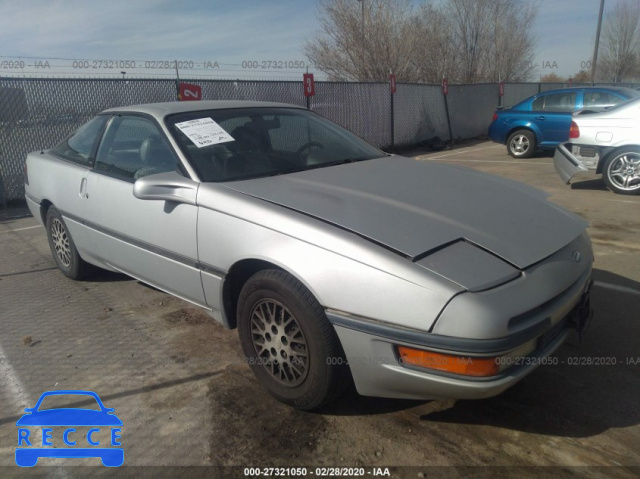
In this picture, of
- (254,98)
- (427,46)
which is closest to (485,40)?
(427,46)

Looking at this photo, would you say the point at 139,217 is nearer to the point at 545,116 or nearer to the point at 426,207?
the point at 426,207

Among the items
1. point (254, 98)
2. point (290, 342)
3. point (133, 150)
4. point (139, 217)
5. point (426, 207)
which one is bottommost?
point (290, 342)

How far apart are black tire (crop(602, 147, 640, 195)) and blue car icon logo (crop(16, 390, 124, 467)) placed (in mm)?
7426

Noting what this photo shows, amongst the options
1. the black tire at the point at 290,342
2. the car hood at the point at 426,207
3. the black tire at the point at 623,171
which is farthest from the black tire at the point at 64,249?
the black tire at the point at 623,171

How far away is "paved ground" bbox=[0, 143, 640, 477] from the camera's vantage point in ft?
7.64

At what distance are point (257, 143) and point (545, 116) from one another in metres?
9.83

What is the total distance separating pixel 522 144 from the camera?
11.8 metres

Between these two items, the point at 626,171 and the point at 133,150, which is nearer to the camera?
the point at 133,150

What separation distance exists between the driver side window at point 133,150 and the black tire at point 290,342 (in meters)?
1.13

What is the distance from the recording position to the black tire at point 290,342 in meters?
2.35

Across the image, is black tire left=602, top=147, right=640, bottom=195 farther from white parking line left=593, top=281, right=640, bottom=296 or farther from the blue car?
white parking line left=593, top=281, right=640, bottom=296

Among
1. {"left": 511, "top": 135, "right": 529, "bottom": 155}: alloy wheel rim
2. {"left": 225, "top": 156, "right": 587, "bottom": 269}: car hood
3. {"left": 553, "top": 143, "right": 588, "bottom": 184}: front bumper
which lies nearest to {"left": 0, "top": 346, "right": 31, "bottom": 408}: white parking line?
{"left": 225, "top": 156, "right": 587, "bottom": 269}: car hood

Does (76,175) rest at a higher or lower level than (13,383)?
higher

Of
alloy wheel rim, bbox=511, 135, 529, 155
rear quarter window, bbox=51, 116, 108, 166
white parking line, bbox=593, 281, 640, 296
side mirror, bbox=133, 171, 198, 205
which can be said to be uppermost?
rear quarter window, bbox=51, 116, 108, 166
